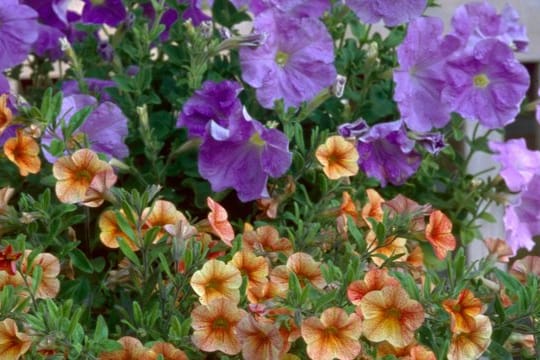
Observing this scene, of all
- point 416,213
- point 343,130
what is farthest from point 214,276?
point 343,130

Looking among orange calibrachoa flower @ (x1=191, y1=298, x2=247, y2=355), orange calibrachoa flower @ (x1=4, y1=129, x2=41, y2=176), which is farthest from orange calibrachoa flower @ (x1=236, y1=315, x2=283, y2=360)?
orange calibrachoa flower @ (x1=4, y1=129, x2=41, y2=176)

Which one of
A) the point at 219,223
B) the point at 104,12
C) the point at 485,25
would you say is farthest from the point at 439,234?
the point at 104,12

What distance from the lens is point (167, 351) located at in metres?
0.99

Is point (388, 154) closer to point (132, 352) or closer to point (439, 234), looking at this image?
point (439, 234)

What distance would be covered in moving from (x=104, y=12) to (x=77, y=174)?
18.6 inches

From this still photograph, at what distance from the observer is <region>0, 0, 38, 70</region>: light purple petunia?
1416mm

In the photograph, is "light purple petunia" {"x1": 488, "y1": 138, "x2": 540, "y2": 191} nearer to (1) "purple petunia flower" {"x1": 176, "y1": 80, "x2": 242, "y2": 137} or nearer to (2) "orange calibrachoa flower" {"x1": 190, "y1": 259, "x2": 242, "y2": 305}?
(1) "purple petunia flower" {"x1": 176, "y1": 80, "x2": 242, "y2": 137}

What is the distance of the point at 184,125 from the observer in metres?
1.33

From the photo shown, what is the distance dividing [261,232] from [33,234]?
280 millimetres

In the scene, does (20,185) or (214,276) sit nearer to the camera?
(214,276)

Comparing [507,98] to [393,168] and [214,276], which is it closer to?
[393,168]

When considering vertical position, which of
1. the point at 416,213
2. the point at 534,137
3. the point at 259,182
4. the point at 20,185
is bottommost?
the point at 534,137

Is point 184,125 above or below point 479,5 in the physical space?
below

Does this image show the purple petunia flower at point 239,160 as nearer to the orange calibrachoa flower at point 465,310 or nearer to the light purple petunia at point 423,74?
the light purple petunia at point 423,74
